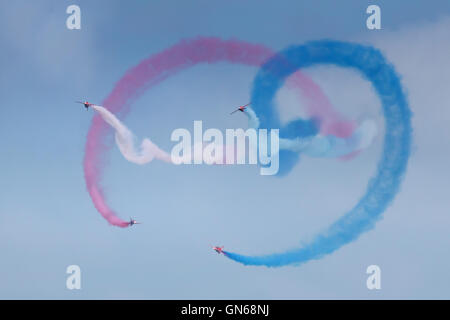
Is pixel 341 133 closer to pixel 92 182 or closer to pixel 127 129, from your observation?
pixel 127 129

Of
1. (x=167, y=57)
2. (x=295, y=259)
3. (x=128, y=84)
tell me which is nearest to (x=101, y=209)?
(x=128, y=84)

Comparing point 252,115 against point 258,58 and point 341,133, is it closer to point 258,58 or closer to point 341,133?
point 258,58

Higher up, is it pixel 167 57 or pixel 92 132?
pixel 167 57

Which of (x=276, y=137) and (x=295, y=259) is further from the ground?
(x=276, y=137)

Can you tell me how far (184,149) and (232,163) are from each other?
147cm

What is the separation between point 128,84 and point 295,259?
23.5ft

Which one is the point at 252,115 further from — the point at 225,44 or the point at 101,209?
the point at 101,209

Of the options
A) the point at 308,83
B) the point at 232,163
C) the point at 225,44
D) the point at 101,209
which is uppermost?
the point at 225,44

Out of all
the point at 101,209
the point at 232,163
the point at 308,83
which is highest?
the point at 308,83

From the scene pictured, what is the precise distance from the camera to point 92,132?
16.7 metres

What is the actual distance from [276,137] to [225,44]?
10.3 ft

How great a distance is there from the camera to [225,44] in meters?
16.5

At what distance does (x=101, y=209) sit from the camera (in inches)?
649

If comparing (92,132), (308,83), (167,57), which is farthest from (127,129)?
(308,83)
